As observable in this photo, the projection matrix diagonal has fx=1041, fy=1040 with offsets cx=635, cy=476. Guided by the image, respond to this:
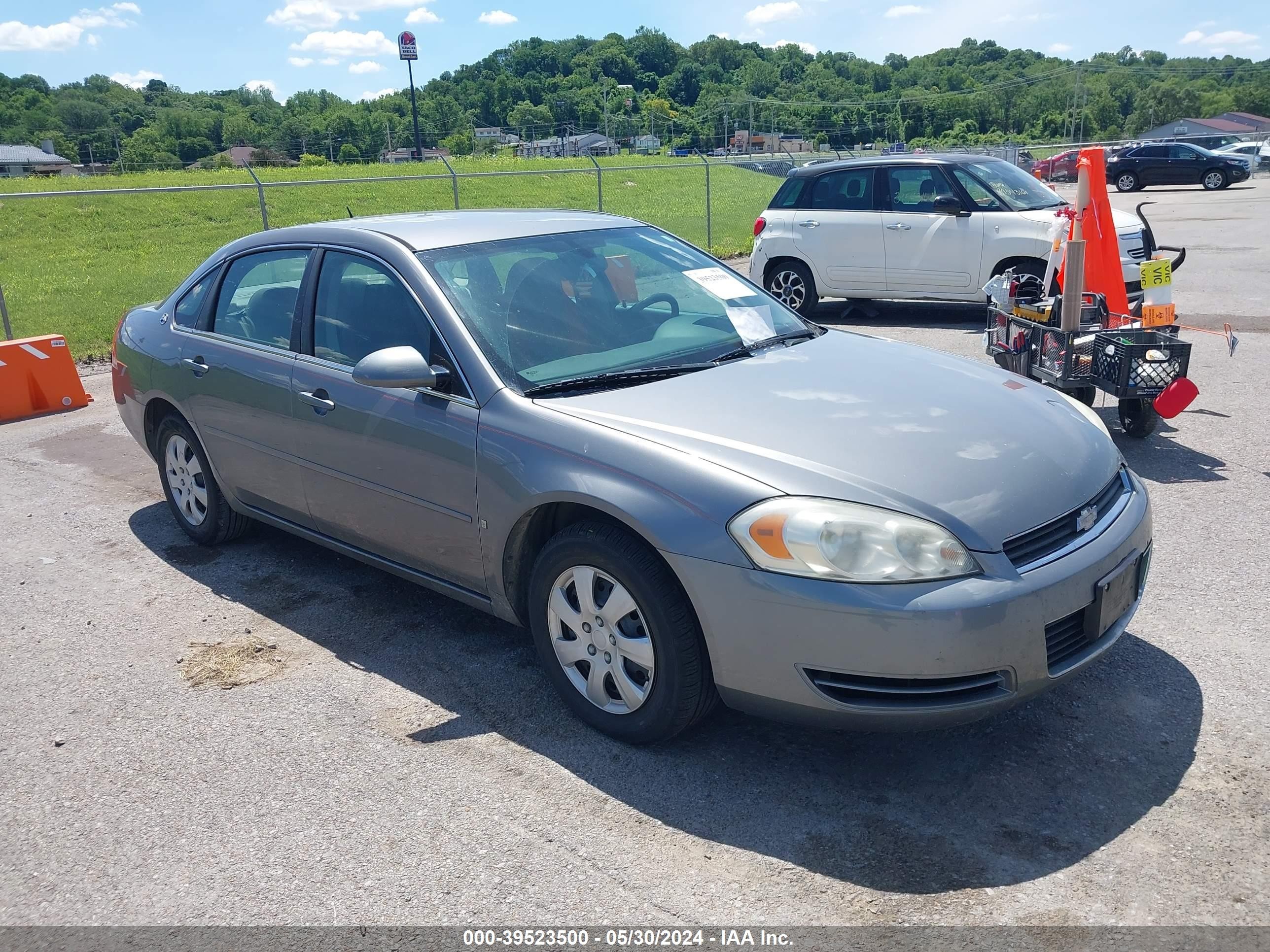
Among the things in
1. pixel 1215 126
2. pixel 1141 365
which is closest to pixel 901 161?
pixel 1141 365

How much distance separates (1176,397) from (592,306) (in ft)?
12.4

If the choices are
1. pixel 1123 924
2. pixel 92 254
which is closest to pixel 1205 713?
pixel 1123 924

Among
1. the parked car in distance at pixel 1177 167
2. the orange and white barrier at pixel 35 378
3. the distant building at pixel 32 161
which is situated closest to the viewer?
the orange and white barrier at pixel 35 378

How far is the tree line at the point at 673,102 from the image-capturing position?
72.1 meters

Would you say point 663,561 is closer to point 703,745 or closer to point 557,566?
point 557,566

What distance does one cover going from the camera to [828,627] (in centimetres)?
288

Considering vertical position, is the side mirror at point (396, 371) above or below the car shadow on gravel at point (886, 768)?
above

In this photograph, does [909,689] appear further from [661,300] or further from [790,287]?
[790,287]

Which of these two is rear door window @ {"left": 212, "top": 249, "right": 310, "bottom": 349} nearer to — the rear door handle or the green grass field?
the rear door handle

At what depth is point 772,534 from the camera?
9.64ft

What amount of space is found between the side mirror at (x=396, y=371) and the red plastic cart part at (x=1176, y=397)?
4.34m

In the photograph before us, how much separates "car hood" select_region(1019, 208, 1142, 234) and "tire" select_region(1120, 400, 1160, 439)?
4452 millimetres

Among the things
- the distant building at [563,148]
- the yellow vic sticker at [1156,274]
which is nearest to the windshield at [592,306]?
the yellow vic sticker at [1156,274]

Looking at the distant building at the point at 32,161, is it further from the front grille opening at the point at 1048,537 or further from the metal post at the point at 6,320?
the front grille opening at the point at 1048,537
